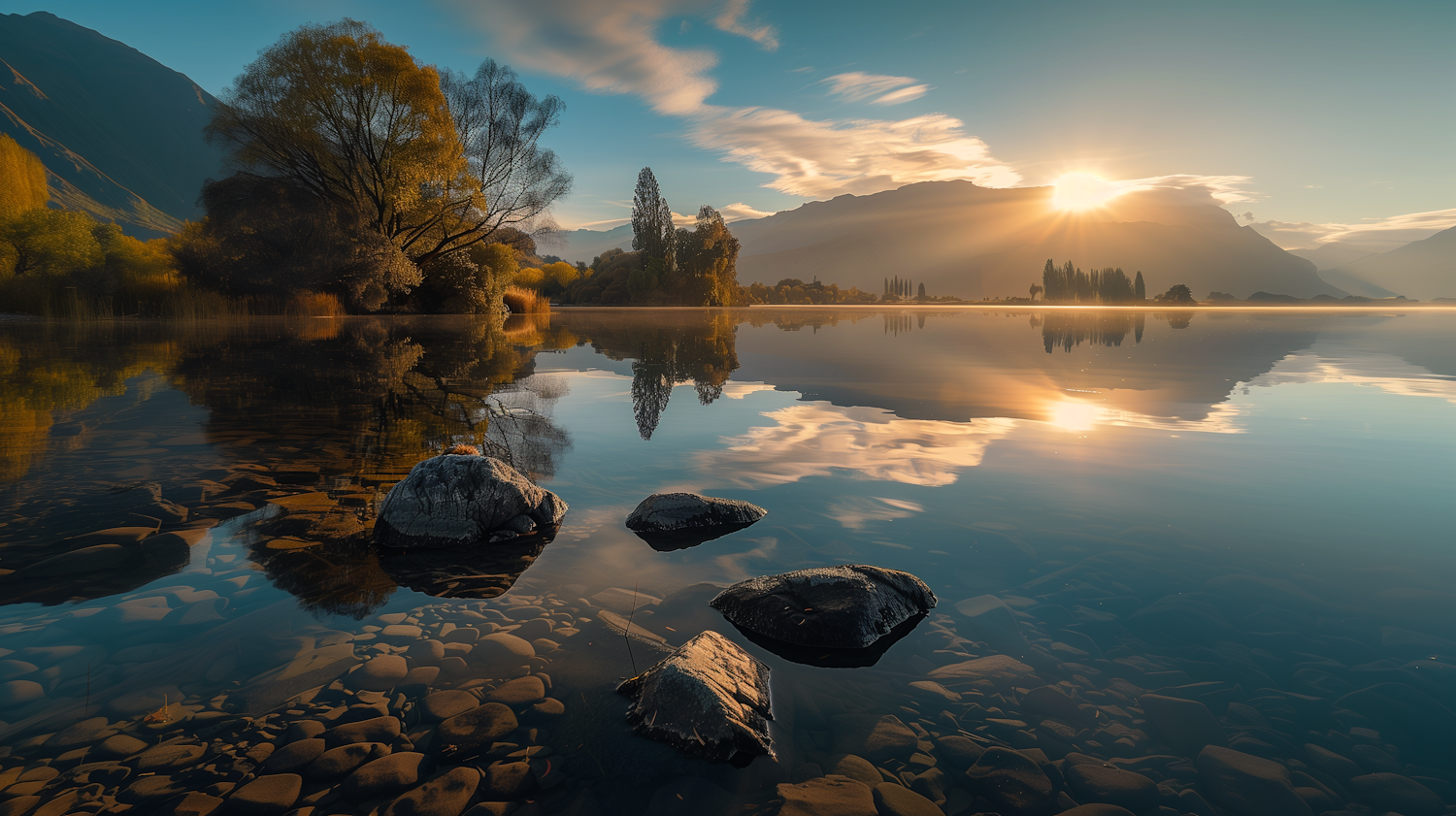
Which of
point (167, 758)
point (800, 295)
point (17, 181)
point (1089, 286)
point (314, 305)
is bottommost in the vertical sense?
point (167, 758)

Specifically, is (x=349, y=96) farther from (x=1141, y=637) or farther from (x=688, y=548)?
(x=1141, y=637)

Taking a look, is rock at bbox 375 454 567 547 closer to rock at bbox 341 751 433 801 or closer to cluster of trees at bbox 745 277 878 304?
rock at bbox 341 751 433 801

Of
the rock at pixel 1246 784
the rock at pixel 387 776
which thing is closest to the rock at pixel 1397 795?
the rock at pixel 1246 784

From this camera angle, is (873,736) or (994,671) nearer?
(873,736)

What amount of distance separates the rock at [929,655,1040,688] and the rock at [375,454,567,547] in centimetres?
361

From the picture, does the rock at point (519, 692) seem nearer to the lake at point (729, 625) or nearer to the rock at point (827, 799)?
the lake at point (729, 625)

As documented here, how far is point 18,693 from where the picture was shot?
114 inches

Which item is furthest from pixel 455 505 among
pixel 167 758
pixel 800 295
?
pixel 800 295

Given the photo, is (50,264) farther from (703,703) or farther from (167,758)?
(703,703)

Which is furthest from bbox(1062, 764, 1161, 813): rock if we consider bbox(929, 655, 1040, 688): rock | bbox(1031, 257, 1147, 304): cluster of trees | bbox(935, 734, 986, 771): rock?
bbox(1031, 257, 1147, 304): cluster of trees

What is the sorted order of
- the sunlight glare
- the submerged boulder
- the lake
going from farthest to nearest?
the sunlight glare < the submerged boulder < the lake

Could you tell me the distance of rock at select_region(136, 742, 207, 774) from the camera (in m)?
2.47

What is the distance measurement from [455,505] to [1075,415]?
9.47 metres

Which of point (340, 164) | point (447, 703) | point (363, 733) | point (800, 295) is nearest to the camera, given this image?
point (363, 733)
